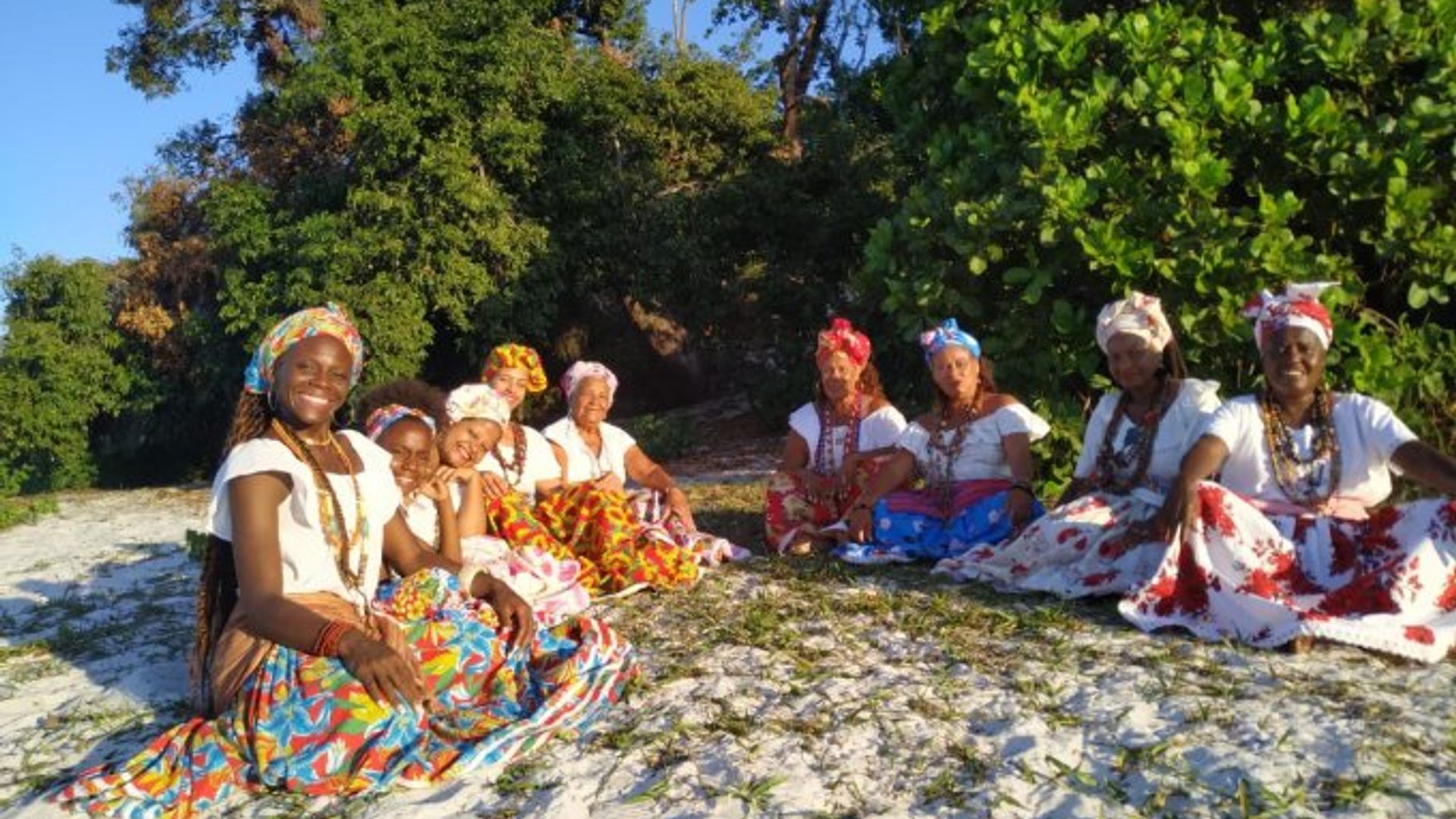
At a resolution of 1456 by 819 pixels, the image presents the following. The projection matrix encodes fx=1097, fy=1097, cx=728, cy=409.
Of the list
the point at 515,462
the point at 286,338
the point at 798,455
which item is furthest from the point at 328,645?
the point at 798,455

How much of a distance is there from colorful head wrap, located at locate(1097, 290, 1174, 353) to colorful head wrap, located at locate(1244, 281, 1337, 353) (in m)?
0.51

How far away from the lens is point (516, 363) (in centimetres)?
638

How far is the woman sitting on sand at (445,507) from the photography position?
183 inches

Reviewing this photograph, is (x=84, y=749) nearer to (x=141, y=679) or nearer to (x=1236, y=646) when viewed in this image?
(x=141, y=679)

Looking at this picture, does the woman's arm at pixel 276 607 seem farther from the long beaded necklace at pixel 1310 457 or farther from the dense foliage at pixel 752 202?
the dense foliage at pixel 752 202

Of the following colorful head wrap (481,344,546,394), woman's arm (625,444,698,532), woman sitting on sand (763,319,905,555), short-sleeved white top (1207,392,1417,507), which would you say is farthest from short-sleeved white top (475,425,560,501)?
short-sleeved white top (1207,392,1417,507)

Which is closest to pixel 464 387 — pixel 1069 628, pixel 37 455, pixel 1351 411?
pixel 1069 628

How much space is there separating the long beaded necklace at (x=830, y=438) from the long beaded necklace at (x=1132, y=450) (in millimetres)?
1730

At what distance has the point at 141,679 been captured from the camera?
463 cm

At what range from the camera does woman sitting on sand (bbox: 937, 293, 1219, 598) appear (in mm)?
4891

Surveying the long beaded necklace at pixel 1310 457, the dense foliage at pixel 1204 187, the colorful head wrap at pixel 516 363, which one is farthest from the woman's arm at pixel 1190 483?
the colorful head wrap at pixel 516 363

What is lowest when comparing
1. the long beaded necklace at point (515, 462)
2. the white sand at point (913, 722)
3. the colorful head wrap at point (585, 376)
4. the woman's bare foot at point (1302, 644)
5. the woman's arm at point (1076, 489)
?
the white sand at point (913, 722)

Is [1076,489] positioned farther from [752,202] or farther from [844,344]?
[752,202]

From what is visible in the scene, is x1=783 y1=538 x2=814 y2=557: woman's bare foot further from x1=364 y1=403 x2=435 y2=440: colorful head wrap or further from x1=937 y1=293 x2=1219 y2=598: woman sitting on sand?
x1=364 y1=403 x2=435 y2=440: colorful head wrap
